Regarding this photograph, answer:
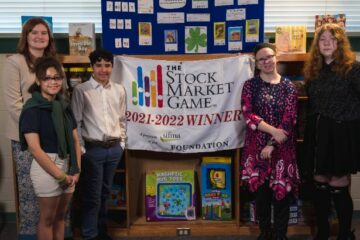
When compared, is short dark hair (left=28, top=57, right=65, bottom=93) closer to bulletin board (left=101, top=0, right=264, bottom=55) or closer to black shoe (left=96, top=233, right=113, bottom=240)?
bulletin board (left=101, top=0, right=264, bottom=55)

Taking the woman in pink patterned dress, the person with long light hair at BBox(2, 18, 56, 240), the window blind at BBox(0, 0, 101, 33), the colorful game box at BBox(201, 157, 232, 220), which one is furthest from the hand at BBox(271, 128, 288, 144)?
the window blind at BBox(0, 0, 101, 33)

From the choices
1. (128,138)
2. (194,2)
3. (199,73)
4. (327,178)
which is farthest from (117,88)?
(327,178)

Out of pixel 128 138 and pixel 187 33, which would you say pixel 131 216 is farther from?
pixel 187 33

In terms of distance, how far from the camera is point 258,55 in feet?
8.68

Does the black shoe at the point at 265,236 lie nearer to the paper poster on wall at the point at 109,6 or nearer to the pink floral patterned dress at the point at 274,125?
the pink floral patterned dress at the point at 274,125

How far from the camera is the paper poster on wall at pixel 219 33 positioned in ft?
9.61

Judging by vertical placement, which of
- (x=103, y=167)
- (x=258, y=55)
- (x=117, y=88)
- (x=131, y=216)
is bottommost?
(x=131, y=216)

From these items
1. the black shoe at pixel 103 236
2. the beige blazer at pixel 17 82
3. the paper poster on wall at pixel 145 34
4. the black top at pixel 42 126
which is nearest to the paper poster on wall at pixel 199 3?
the paper poster on wall at pixel 145 34

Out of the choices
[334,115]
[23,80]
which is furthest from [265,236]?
[23,80]

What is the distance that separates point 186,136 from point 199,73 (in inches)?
18.1

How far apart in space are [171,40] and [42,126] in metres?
1.21

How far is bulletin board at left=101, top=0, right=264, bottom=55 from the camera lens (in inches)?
114

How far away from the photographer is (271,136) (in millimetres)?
2598

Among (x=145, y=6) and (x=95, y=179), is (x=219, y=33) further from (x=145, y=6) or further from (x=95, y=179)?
(x=95, y=179)
